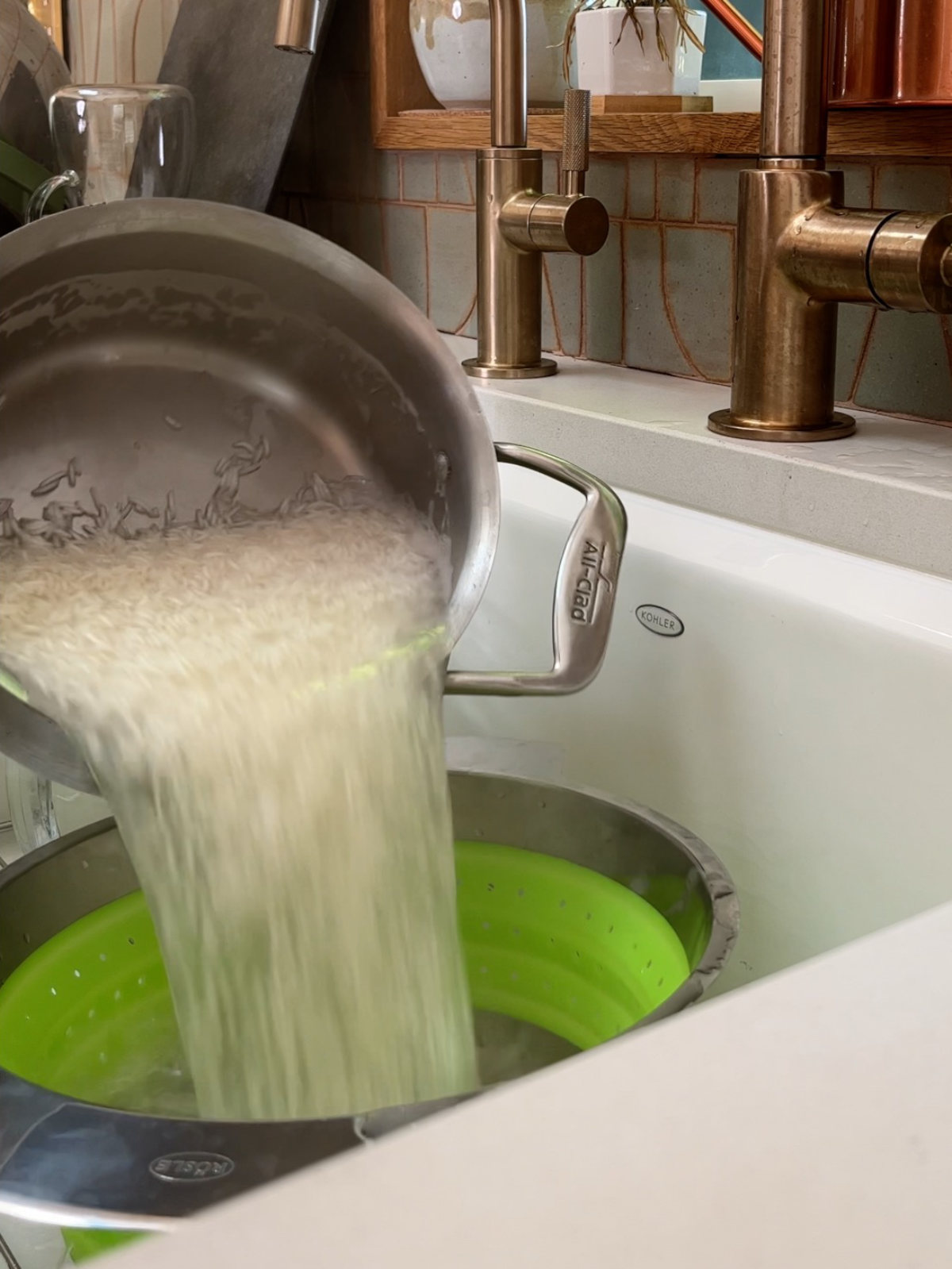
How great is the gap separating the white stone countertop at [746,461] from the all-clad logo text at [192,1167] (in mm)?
372

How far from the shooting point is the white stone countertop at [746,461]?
58cm

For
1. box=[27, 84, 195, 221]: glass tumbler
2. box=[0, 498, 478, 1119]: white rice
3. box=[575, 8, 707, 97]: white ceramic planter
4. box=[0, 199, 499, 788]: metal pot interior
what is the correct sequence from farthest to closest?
box=[27, 84, 195, 221]: glass tumbler, box=[575, 8, 707, 97]: white ceramic planter, box=[0, 199, 499, 788]: metal pot interior, box=[0, 498, 478, 1119]: white rice

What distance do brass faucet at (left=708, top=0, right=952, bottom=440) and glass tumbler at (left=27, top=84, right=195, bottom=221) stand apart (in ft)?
1.64

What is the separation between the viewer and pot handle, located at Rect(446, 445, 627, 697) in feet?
1.65

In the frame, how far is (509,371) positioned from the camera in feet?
2.80

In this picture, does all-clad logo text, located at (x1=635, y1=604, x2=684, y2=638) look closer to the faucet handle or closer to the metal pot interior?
the metal pot interior

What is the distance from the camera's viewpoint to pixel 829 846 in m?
0.54

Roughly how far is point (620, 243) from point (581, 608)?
421mm

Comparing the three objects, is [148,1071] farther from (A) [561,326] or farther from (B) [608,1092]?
(A) [561,326]

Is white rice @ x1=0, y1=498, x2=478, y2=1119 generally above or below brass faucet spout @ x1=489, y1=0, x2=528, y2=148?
below

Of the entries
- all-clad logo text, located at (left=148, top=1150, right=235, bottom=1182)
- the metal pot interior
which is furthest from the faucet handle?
all-clad logo text, located at (left=148, top=1150, right=235, bottom=1182)

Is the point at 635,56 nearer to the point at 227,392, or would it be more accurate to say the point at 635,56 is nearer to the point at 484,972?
the point at 227,392

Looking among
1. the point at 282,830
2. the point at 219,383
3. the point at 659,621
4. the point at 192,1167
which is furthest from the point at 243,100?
the point at 192,1167

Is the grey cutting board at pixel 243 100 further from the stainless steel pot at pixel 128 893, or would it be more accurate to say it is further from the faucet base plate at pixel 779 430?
the stainless steel pot at pixel 128 893
